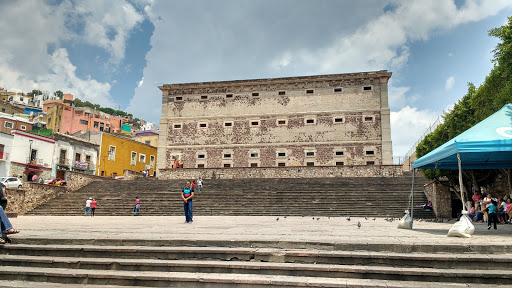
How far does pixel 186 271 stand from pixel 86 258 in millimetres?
1817

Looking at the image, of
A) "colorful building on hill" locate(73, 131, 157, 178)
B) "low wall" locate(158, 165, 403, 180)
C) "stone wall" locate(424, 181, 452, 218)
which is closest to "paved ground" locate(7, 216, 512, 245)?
"stone wall" locate(424, 181, 452, 218)

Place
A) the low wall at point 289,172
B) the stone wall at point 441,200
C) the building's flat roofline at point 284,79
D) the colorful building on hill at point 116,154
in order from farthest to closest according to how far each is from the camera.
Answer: the colorful building on hill at point 116,154 → the building's flat roofline at point 284,79 → the low wall at point 289,172 → the stone wall at point 441,200

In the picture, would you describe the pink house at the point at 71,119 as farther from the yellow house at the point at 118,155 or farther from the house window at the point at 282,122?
the house window at the point at 282,122

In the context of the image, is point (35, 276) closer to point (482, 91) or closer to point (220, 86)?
point (482, 91)

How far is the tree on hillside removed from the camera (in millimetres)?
13202

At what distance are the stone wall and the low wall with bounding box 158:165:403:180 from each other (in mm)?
10572

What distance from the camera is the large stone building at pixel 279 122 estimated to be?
33469 millimetres

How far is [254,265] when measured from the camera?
545 centimetres

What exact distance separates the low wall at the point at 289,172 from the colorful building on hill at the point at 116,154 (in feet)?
43.1

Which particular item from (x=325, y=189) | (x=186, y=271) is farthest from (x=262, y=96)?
(x=186, y=271)

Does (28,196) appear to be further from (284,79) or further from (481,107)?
(481,107)

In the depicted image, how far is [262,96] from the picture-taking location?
119 feet

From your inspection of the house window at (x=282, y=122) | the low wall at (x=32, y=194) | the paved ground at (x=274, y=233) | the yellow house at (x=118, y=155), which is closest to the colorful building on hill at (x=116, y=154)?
the yellow house at (x=118, y=155)

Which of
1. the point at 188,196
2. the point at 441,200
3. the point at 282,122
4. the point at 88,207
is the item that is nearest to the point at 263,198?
the point at 441,200
